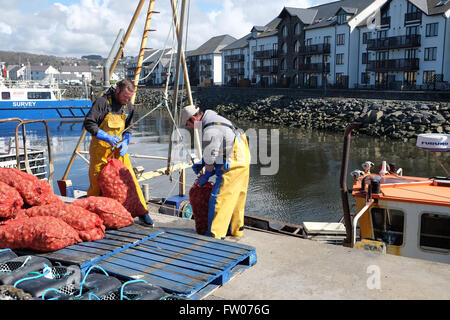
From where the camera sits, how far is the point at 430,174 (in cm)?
2058

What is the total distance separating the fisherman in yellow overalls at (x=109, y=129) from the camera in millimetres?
6121

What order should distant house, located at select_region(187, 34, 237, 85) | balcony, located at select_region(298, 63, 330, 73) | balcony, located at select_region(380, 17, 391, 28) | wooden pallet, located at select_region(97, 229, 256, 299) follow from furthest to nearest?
1. distant house, located at select_region(187, 34, 237, 85)
2. balcony, located at select_region(298, 63, 330, 73)
3. balcony, located at select_region(380, 17, 391, 28)
4. wooden pallet, located at select_region(97, 229, 256, 299)

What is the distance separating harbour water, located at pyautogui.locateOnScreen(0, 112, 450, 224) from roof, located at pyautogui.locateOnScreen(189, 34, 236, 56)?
161 ft

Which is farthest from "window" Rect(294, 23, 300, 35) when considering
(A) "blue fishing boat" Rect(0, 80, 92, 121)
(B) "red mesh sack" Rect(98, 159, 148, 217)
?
(B) "red mesh sack" Rect(98, 159, 148, 217)

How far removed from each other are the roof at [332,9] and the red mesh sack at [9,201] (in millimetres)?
49557

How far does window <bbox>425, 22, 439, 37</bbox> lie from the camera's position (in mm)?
40281

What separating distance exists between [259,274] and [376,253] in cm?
145

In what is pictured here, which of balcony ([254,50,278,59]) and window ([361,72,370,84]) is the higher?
balcony ([254,50,278,59])

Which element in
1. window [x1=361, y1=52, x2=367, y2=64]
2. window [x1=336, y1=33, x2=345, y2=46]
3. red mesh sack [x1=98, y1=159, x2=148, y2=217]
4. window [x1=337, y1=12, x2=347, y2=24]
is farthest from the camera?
window [x1=336, y1=33, x2=345, y2=46]

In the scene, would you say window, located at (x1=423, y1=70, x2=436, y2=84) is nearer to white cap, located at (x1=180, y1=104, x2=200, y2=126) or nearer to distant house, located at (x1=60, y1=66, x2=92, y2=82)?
white cap, located at (x1=180, y1=104, x2=200, y2=126)

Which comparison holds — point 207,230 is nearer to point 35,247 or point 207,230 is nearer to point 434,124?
point 35,247

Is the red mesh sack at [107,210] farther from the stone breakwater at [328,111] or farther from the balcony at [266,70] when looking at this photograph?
the balcony at [266,70]

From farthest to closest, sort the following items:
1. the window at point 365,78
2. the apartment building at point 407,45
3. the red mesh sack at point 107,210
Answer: the window at point 365,78 → the apartment building at point 407,45 → the red mesh sack at point 107,210

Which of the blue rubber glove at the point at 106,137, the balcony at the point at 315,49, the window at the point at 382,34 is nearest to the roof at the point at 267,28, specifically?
the balcony at the point at 315,49
